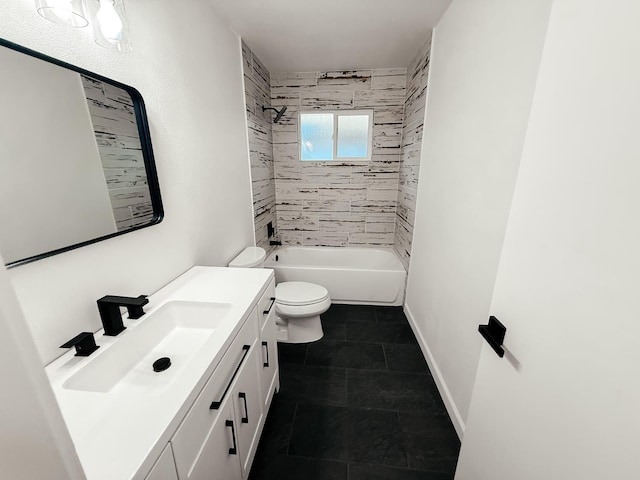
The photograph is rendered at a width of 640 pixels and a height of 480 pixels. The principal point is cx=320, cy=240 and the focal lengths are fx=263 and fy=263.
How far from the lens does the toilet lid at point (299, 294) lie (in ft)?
6.86

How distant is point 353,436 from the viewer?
4.83 feet

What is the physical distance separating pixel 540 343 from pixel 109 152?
4.99 feet

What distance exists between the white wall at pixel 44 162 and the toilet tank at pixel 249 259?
1.00 meters

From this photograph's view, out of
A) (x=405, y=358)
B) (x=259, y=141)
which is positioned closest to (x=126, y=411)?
(x=405, y=358)

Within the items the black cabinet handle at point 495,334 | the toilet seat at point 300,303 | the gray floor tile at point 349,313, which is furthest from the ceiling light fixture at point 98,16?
the gray floor tile at point 349,313

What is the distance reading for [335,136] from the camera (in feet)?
10.4

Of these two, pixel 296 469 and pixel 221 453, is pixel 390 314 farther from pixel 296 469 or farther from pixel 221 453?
pixel 221 453

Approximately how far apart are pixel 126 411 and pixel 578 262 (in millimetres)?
1090

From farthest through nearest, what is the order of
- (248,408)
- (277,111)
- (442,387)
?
(277,111), (442,387), (248,408)

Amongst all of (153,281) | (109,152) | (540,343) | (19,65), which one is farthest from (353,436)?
(19,65)

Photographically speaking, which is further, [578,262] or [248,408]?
[248,408]

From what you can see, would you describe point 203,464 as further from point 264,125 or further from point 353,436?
point 264,125

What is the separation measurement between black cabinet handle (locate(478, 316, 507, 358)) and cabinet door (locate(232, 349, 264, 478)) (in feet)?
2.99

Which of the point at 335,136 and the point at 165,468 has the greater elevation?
the point at 335,136
